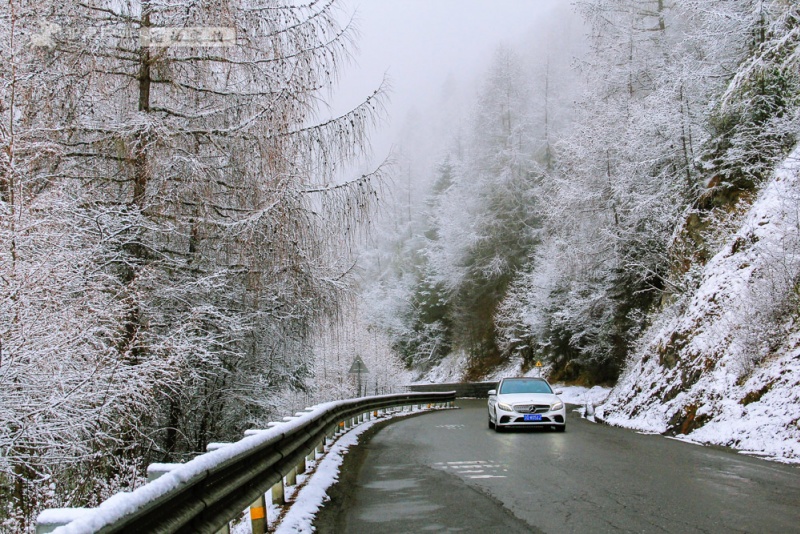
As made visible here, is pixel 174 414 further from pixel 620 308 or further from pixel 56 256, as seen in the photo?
pixel 620 308

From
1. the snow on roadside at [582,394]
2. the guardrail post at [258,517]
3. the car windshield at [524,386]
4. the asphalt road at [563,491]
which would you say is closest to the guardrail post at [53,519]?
the guardrail post at [258,517]

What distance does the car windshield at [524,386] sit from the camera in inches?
655

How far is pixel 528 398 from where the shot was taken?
15.6 metres

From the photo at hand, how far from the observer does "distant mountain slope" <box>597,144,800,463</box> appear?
1162cm

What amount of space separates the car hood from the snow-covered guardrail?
8.87 meters

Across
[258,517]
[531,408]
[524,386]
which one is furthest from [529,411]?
[258,517]

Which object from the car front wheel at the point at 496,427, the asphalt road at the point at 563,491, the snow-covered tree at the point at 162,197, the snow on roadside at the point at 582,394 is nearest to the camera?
the asphalt road at the point at 563,491

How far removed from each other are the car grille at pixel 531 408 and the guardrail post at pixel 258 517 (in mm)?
10766

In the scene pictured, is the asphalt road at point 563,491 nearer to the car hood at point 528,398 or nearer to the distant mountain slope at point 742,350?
the distant mountain slope at point 742,350

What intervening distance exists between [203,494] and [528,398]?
41.2ft

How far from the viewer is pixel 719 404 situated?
13.4m

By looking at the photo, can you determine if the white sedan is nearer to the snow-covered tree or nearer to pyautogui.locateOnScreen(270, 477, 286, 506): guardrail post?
the snow-covered tree

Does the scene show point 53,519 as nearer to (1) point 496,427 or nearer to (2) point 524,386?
(1) point 496,427

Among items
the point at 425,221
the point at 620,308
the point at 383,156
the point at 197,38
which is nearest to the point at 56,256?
the point at 197,38
